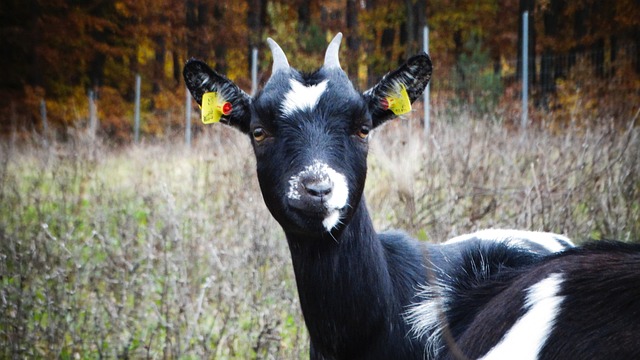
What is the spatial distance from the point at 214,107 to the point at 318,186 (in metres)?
1.02

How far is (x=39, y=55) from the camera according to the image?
20.8 m

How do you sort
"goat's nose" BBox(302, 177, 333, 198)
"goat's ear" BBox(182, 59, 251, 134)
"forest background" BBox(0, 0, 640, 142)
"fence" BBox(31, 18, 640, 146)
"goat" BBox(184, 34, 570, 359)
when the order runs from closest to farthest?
"goat's nose" BBox(302, 177, 333, 198) < "goat" BBox(184, 34, 570, 359) < "goat's ear" BBox(182, 59, 251, 134) < "fence" BBox(31, 18, 640, 146) < "forest background" BBox(0, 0, 640, 142)

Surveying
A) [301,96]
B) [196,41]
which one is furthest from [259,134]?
[196,41]

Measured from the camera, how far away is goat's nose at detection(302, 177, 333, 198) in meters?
3.07

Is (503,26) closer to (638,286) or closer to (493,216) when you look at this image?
(493,216)

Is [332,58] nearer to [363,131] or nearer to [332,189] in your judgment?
[363,131]

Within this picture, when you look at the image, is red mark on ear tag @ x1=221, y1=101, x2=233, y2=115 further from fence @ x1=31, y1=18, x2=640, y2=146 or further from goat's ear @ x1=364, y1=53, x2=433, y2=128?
fence @ x1=31, y1=18, x2=640, y2=146

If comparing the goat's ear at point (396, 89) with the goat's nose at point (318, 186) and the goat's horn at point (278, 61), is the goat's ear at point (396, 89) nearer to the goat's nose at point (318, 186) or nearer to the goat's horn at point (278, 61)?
the goat's horn at point (278, 61)

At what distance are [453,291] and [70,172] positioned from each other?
23.6 feet

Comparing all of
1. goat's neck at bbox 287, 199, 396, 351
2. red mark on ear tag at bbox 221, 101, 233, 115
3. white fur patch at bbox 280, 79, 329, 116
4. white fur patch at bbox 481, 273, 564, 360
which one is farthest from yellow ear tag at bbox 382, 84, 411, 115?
white fur patch at bbox 481, 273, 564, 360

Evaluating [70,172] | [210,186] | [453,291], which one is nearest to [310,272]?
[453,291]

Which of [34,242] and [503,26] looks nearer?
[34,242]

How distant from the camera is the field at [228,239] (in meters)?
4.71

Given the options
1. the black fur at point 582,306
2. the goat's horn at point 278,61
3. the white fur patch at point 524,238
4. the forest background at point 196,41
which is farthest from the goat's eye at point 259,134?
the forest background at point 196,41
